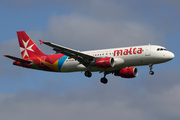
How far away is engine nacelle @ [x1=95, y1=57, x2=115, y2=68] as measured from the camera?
6184 centimetres

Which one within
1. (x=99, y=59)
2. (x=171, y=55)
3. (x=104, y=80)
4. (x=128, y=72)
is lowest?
(x=104, y=80)

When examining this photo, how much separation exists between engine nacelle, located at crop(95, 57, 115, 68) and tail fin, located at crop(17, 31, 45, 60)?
42.0 ft

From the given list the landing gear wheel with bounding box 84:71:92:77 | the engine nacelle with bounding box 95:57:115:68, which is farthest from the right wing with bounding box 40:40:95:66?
the engine nacelle with bounding box 95:57:115:68

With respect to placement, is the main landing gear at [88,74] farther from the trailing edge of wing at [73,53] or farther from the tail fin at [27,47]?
the tail fin at [27,47]

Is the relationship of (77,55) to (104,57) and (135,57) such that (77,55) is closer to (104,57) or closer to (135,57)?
(104,57)

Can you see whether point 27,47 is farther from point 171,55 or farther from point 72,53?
point 171,55

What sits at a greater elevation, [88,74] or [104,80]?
[104,80]

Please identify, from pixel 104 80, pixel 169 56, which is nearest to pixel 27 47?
pixel 104 80

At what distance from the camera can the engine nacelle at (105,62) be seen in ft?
203

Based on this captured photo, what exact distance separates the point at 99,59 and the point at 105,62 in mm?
1704

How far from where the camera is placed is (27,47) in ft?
240

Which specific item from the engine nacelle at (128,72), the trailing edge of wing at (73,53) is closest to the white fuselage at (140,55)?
the trailing edge of wing at (73,53)

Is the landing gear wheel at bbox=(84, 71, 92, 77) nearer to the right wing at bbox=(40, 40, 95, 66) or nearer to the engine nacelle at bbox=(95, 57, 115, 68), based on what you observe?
the right wing at bbox=(40, 40, 95, 66)

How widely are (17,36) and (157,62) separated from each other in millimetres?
27331
